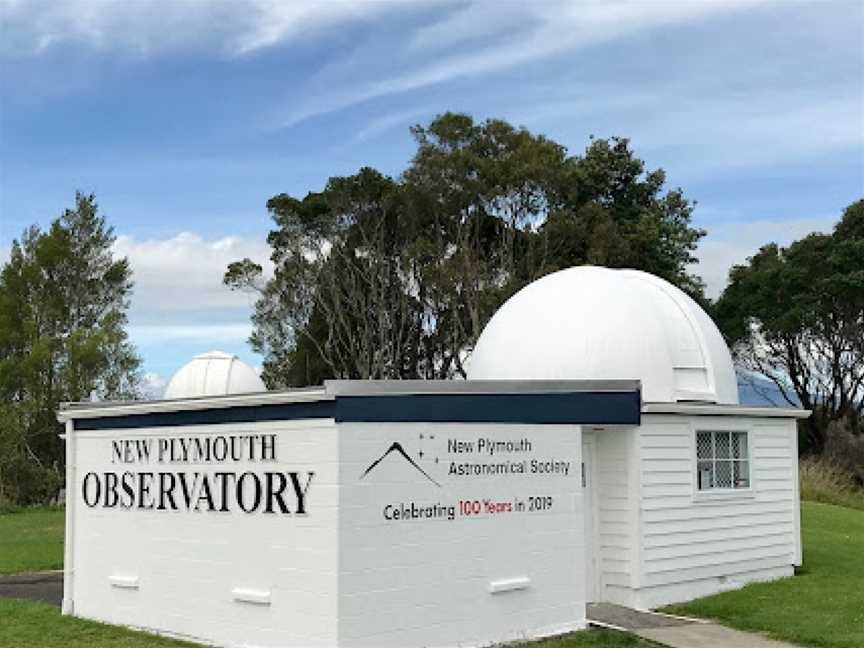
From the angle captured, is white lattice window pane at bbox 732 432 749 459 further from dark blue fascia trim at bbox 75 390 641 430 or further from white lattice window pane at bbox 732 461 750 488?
dark blue fascia trim at bbox 75 390 641 430

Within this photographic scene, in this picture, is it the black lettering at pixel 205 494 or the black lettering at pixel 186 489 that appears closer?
the black lettering at pixel 205 494

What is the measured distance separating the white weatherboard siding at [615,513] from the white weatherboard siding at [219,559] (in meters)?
5.04

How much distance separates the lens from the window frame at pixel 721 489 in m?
14.8

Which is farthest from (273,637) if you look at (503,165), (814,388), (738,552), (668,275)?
(814,388)

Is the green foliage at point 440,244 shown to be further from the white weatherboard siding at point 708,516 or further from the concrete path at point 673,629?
the concrete path at point 673,629

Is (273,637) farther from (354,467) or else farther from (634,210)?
(634,210)

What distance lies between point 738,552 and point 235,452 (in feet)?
25.4

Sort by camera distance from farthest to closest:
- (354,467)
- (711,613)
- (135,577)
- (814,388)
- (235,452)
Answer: (814,388) → (711,613) → (135,577) → (235,452) → (354,467)

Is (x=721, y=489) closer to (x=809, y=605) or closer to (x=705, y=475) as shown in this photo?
(x=705, y=475)

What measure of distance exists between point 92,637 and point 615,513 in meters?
6.45

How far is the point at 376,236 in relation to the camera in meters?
42.1

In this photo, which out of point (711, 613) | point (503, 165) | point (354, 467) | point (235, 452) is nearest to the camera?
point (354, 467)

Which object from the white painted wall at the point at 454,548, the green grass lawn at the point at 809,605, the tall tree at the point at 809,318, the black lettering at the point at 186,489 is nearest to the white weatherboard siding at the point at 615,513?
the green grass lawn at the point at 809,605

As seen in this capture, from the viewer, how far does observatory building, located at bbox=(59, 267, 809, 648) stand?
10375 mm
